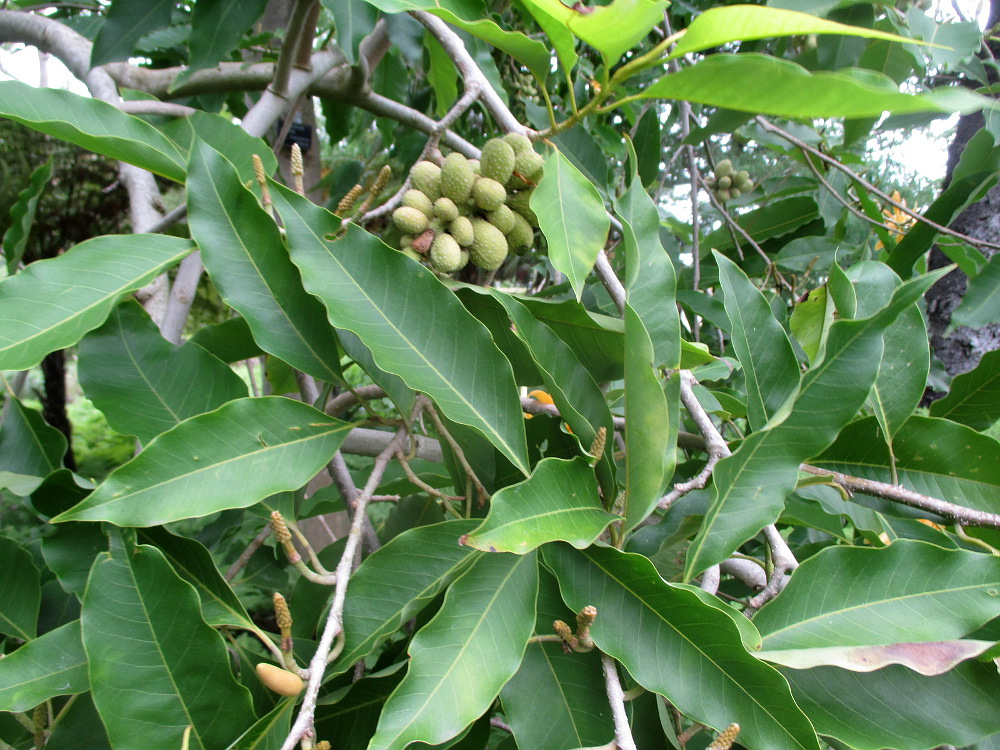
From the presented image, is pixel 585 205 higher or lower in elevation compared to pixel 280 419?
higher

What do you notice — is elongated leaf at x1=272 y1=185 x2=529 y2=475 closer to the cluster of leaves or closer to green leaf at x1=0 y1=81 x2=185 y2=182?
the cluster of leaves

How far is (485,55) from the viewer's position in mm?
1086

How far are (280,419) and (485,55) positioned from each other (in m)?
0.84

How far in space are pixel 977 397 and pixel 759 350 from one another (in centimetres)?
37

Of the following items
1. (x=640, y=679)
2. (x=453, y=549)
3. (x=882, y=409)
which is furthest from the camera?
(x=882, y=409)

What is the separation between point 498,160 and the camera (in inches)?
24.7

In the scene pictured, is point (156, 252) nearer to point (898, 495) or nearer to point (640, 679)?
point (640, 679)

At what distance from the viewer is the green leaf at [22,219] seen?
2.46 ft

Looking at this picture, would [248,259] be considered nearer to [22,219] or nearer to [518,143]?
[518,143]

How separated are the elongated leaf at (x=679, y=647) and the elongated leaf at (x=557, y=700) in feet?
0.22

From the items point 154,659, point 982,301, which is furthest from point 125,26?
point 982,301

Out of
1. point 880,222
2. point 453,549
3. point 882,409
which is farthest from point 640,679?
point 880,222

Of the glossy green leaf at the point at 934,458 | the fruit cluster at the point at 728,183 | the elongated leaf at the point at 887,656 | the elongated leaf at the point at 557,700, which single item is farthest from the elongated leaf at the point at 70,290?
the fruit cluster at the point at 728,183

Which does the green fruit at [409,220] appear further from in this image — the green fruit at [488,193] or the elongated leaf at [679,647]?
the elongated leaf at [679,647]
